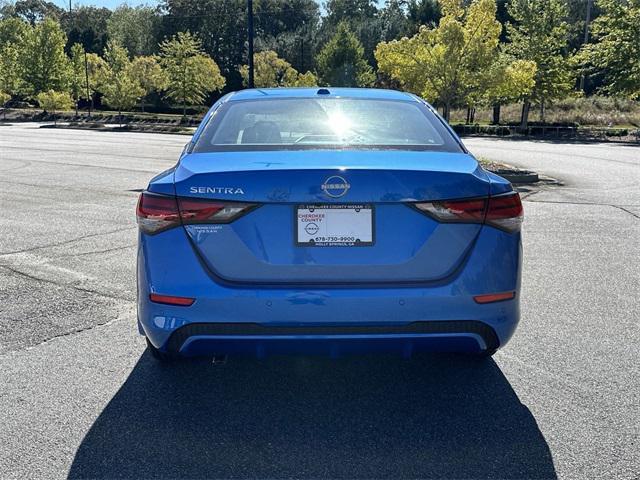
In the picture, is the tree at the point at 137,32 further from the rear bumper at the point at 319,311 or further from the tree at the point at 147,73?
the rear bumper at the point at 319,311

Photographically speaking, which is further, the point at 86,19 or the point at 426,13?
the point at 86,19

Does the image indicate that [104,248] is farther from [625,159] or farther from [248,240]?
[625,159]

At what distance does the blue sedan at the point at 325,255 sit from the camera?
2.95m

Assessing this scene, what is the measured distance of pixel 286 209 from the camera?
2.95 meters

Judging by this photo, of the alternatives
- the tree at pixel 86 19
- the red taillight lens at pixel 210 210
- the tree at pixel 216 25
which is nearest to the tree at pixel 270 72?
the tree at pixel 216 25

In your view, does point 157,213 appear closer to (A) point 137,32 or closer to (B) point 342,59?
(B) point 342,59

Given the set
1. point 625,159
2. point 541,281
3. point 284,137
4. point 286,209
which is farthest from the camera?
point 625,159

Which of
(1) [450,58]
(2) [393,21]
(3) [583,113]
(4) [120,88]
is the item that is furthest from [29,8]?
(1) [450,58]

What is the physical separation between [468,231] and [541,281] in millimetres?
3283

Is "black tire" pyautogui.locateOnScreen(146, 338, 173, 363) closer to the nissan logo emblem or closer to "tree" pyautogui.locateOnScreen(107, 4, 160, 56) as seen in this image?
the nissan logo emblem

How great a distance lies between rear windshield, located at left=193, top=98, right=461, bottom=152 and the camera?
11.4 ft

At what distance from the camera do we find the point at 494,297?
309 cm

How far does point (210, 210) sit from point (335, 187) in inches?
22.4

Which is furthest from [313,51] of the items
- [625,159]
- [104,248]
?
[104,248]
